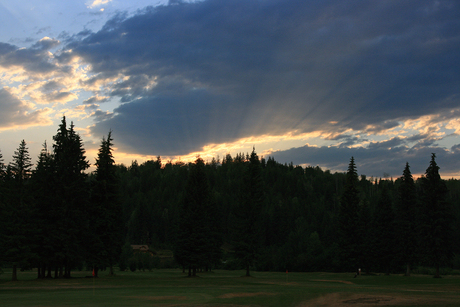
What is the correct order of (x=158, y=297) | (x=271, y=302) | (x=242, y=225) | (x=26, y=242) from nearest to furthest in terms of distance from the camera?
(x=271, y=302), (x=158, y=297), (x=26, y=242), (x=242, y=225)

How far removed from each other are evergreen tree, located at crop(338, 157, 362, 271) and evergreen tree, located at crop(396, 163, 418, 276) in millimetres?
6801

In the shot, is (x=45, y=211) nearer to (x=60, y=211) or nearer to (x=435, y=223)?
(x=60, y=211)

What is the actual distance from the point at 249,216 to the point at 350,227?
808 inches

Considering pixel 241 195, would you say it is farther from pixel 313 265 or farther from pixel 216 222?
pixel 313 265

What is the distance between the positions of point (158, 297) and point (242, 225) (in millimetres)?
32673

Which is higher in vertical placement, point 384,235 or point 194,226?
point 194,226

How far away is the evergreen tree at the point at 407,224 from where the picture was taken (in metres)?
60.8

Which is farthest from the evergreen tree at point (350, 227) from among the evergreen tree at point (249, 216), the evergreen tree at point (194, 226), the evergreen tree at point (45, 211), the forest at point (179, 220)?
the evergreen tree at point (45, 211)

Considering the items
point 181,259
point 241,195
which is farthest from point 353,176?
point 181,259

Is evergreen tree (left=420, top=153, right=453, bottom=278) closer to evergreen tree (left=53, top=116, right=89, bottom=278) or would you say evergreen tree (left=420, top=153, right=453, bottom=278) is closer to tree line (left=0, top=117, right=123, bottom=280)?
tree line (left=0, top=117, right=123, bottom=280)

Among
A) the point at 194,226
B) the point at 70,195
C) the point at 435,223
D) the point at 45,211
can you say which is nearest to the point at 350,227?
the point at 435,223

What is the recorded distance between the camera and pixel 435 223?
54.6 metres

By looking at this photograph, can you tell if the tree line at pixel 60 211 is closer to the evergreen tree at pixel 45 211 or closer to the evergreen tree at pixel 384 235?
the evergreen tree at pixel 45 211

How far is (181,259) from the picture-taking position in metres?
56.6
